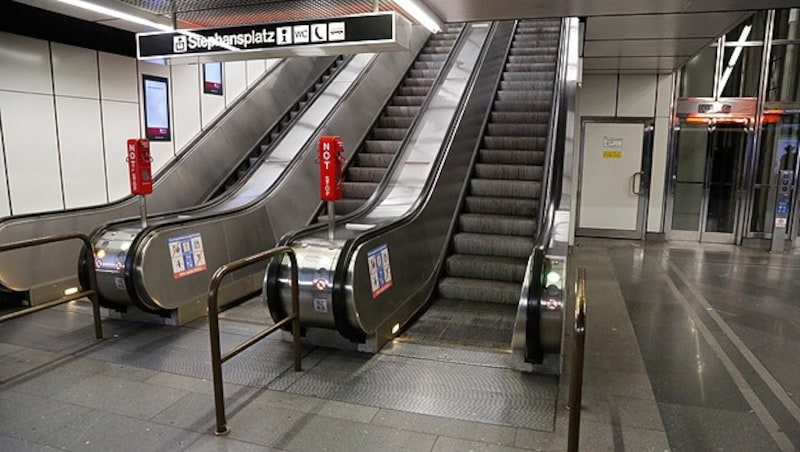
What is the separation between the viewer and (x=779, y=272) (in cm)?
694

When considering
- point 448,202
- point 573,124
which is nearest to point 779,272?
point 573,124

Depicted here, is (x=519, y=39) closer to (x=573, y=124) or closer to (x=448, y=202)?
(x=573, y=124)

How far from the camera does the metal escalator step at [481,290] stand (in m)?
5.04

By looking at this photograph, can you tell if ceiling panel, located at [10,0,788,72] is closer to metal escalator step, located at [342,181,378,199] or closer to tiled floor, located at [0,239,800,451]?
metal escalator step, located at [342,181,378,199]

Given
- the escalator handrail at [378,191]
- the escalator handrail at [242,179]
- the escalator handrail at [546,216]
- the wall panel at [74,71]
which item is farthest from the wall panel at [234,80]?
the escalator handrail at [546,216]

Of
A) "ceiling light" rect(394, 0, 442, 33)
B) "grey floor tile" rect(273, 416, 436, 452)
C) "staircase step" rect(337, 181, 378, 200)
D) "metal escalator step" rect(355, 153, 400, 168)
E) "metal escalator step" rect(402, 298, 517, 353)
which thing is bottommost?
"grey floor tile" rect(273, 416, 436, 452)

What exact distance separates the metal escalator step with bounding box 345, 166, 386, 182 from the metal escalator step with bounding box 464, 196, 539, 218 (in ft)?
4.11

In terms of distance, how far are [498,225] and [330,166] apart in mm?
2557

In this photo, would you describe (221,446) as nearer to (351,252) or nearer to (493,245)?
(351,252)

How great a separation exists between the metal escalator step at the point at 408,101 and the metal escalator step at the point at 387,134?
2.43 ft

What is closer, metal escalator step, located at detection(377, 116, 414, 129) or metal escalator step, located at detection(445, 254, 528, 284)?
metal escalator step, located at detection(445, 254, 528, 284)

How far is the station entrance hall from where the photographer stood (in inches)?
122

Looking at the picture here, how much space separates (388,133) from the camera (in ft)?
24.6

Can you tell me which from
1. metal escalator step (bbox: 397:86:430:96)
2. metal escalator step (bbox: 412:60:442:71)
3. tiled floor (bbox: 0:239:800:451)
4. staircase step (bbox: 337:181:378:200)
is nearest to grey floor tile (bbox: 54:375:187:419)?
tiled floor (bbox: 0:239:800:451)
